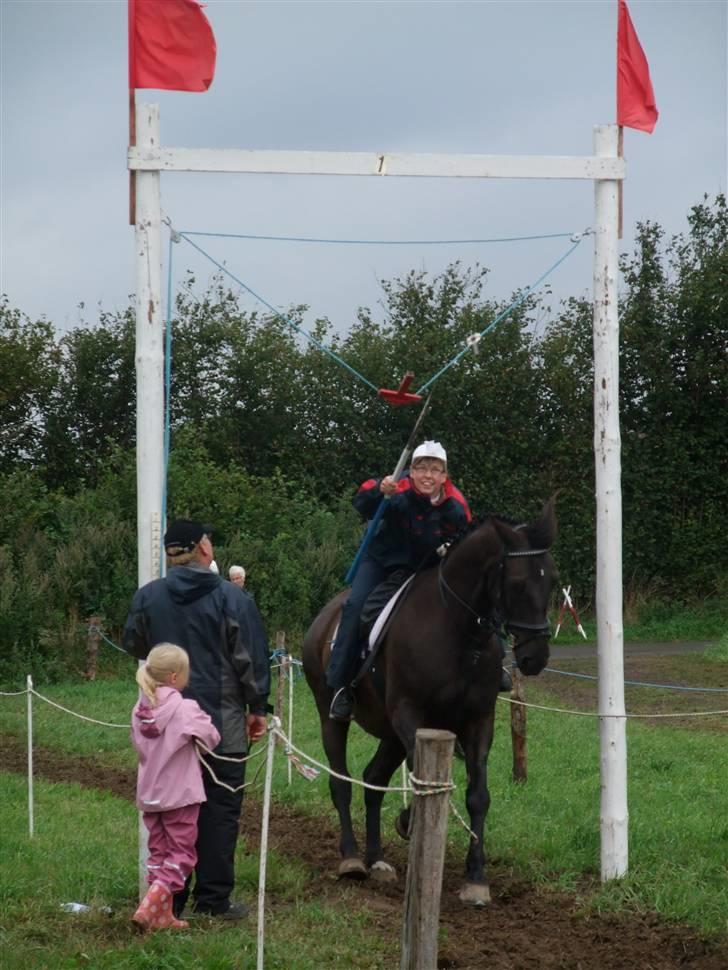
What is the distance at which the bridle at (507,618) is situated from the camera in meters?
7.23

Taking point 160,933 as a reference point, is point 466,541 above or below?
above

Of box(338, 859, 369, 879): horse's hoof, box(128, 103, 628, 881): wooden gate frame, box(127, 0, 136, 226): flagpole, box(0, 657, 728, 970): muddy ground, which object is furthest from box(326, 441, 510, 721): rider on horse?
box(127, 0, 136, 226): flagpole

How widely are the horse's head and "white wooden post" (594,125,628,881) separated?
1.78 feet

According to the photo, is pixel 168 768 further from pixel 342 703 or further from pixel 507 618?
pixel 342 703

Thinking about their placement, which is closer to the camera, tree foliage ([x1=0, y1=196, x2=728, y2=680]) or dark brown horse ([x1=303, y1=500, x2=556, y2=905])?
dark brown horse ([x1=303, y1=500, x2=556, y2=905])

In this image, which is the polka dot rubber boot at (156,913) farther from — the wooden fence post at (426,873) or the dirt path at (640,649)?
the dirt path at (640,649)

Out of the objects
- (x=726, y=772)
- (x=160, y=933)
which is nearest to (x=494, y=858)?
(x=160, y=933)

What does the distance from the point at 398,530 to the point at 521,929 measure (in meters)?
2.54

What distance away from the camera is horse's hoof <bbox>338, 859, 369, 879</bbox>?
7.97m

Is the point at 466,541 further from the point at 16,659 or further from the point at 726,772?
the point at 16,659

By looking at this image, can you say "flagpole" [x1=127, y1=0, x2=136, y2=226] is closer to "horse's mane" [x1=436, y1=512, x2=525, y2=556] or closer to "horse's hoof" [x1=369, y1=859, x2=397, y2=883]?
"horse's mane" [x1=436, y1=512, x2=525, y2=556]

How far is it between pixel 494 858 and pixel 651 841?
1019mm

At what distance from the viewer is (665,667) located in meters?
20.5

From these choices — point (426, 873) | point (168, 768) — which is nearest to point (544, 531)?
point (168, 768)
